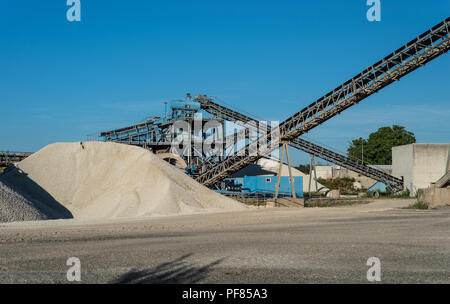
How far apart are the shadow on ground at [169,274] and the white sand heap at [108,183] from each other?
17492 millimetres

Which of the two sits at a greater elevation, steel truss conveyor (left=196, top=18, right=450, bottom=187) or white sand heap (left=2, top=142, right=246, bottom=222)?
steel truss conveyor (left=196, top=18, right=450, bottom=187)

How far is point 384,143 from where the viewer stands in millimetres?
92812

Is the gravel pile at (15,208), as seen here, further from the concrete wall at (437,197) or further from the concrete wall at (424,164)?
the concrete wall at (424,164)

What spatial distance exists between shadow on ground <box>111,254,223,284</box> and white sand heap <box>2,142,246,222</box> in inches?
689

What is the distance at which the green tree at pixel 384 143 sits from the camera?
9175 centimetres

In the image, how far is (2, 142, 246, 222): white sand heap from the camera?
28156mm

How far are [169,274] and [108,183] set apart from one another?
23.9 metres

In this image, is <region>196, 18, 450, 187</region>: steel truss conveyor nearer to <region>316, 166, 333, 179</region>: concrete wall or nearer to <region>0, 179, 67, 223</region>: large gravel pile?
<region>0, 179, 67, 223</region>: large gravel pile

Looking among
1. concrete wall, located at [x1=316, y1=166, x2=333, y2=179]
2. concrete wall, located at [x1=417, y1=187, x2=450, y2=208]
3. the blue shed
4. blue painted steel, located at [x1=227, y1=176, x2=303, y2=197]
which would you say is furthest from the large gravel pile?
concrete wall, located at [x1=316, y1=166, x2=333, y2=179]

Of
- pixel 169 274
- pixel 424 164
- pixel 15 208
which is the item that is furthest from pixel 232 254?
pixel 424 164

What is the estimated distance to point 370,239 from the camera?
45.4ft

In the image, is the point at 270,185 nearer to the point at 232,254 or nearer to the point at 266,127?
the point at 266,127

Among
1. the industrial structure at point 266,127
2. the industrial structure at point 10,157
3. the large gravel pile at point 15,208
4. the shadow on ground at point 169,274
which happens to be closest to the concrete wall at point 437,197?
the industrial structure at point 266,127
